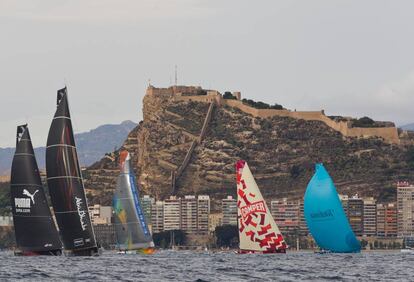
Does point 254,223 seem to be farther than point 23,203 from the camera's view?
Yes

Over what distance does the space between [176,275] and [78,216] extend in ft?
59.5

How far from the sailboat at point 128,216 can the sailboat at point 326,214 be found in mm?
15788

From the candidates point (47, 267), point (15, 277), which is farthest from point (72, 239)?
point (15, 277)

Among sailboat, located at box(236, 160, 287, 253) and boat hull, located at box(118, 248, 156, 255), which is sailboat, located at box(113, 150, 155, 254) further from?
sailboat, located at box(236, 160, 287, 253)

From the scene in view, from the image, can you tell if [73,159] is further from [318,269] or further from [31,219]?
[318,269]

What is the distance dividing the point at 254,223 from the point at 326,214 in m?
6.38

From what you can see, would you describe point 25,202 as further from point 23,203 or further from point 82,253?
point 82,253

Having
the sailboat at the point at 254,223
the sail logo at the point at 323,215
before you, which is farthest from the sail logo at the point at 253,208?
the sail logo at the point at 323,215

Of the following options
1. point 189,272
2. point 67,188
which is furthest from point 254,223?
point 189,272

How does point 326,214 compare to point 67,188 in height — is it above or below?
below

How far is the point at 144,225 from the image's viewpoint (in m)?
139

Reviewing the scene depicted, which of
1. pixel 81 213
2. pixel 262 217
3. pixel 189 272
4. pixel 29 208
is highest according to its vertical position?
pixel 262 217

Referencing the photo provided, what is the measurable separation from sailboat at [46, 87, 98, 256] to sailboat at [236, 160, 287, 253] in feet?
93.0

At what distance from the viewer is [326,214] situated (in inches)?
5118
